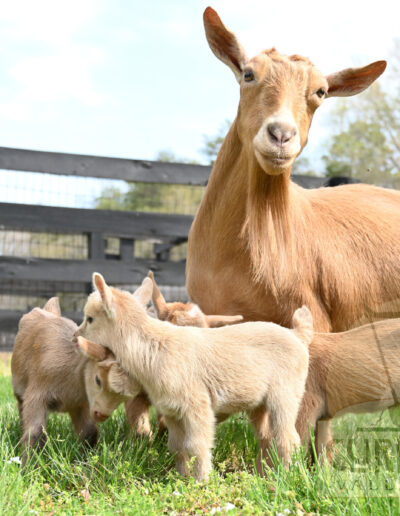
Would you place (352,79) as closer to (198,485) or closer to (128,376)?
(128,376)

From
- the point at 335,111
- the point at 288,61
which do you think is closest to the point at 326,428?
the point at 288,61

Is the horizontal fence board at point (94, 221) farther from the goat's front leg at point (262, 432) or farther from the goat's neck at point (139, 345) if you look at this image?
the goat's front leg at point (262, 432)

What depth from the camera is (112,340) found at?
10.5ft

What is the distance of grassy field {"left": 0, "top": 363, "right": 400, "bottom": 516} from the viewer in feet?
8.77

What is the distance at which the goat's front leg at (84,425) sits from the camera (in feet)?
12.0

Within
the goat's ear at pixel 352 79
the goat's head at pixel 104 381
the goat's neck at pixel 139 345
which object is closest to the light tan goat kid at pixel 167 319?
the goat's neck at pixel 139 345

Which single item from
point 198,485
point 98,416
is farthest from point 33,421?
point 198,485

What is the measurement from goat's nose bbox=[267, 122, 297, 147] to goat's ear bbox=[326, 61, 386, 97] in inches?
35.2

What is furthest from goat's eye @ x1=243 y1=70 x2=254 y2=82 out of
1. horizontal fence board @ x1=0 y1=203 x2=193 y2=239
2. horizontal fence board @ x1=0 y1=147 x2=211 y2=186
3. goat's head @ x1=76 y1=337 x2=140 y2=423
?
horizontal fence board @ x1=0 y1=203 x2=193 y2=239

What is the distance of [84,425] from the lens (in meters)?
3.71

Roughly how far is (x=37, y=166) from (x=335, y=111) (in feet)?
87.8

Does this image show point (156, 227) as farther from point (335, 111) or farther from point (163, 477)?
point (335, 111)

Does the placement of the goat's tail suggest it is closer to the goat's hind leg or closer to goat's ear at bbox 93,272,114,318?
the goat's hind leg

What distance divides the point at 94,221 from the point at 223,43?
5203 mm
